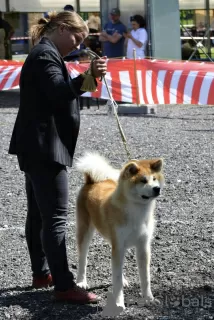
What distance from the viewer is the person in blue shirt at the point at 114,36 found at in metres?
16.0

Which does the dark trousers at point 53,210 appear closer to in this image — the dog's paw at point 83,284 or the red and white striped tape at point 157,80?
the dog's paw at point 83,284

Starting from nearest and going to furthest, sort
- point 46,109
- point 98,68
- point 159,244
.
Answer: point 98,68, point 46,109, point 159,244

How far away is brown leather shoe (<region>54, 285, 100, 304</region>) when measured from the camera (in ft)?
14.7

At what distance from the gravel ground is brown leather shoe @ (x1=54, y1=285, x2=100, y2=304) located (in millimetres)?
47

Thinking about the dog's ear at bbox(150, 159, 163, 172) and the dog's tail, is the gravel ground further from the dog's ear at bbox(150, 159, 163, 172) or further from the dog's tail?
the dog's ear at bbox(150, 159, 163, 172)

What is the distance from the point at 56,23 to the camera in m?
4.37

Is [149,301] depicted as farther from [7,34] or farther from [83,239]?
[7,34]

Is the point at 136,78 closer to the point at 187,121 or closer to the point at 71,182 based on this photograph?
the point at 187,121

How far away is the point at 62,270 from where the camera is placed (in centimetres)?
452

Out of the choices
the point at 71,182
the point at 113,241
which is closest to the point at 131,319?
the point at 113,241

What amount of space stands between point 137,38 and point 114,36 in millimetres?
763

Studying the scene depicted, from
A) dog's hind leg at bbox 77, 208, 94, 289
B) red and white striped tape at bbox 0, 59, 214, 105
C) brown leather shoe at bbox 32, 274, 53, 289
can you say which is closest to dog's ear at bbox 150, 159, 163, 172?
dog's hind leg at bbox 77, 208, 94, 289

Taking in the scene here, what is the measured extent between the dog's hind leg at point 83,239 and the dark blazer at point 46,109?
56cm

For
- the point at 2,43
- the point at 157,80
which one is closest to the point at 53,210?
the point at 157,80
